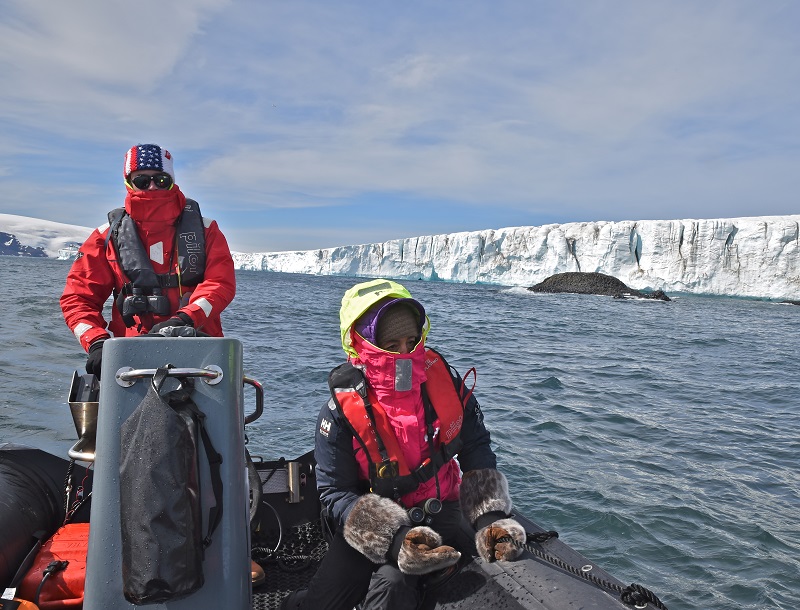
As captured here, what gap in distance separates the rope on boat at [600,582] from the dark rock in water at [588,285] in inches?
1709

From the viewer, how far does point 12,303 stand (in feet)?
53.0

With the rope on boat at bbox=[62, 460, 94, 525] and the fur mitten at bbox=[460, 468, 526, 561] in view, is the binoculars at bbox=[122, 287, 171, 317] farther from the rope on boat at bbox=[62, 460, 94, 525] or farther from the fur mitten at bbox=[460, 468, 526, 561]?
the fur mitten at bbox=[460, 468, 526, 561]

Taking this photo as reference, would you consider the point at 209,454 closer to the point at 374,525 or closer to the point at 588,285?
the point at 374,525

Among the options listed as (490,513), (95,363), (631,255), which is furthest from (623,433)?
(631,255)

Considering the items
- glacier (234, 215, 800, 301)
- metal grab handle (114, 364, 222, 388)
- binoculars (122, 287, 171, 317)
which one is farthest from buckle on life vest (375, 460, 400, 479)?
glacier (234, 215, 800, 301)

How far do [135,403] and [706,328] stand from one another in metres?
22.2

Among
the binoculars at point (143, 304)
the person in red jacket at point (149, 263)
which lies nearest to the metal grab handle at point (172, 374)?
the person in red jacket at point (149, 263)

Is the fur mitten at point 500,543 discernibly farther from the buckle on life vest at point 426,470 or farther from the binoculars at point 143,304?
the binoculars at point 143,304

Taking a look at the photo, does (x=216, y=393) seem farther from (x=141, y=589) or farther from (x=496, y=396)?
(x=496, y=396)

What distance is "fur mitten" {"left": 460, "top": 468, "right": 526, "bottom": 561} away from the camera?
2.10 m

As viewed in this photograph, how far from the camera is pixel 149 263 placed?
303 centimetres

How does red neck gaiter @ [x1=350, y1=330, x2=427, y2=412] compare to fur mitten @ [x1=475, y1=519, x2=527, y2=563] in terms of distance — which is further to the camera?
red neck gaiter @ [x1=350, y1=330, x2=427, y2=412]

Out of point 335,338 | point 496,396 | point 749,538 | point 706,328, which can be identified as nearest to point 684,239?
point 706,328

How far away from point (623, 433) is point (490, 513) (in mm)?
5283
